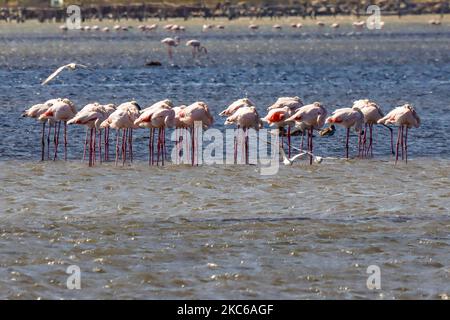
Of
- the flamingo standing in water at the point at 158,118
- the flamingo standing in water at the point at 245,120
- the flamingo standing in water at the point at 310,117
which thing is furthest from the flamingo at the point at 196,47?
the flamingo standing in water at the point at 158,118

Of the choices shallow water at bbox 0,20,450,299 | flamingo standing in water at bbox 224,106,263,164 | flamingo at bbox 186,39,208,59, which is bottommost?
flamingo at bbox 186,39,208,59

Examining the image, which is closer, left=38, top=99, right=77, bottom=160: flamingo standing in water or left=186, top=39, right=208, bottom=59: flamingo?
left=38, top=99, right=77, bottom=160: flamingo standing in water

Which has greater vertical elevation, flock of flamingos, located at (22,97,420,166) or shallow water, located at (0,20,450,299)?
flock of flamingos, located at (22,97,420,166)

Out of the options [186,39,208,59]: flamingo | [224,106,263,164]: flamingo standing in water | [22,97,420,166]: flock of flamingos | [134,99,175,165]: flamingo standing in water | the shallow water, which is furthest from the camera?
[186,39,208,59]: flamingo

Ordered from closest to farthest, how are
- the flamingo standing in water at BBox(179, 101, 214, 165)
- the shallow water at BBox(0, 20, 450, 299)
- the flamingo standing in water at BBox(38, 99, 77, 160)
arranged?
1. the shallow water at BBox(0, 20, 450, 299)
2. the flamingo standing in water at BBox(179, 101, 214, 165)
3. the flamingo standing in water at BBox(38, 99, 77, 160)

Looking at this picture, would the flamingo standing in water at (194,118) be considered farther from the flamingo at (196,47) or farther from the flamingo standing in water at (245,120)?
the flamingo at (196,47)

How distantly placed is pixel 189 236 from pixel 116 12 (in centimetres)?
16834

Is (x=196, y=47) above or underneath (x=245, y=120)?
underneath

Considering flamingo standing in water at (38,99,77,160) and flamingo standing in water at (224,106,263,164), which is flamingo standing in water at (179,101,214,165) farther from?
flamingo standing in water at (38,99,77,160)

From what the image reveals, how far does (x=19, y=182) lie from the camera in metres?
20.2

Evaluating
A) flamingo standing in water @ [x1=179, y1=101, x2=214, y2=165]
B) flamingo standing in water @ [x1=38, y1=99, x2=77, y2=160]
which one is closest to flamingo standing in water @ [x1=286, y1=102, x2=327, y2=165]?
flamingo standing in water @ [x1=179, y1=101, x2=214, y2=165]

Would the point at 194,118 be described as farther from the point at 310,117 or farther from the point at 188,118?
the point at 310,117

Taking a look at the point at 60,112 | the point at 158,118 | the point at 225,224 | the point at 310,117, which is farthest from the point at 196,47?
the point at 225,224
